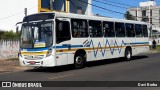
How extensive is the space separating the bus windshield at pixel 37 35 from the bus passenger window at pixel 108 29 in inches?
203

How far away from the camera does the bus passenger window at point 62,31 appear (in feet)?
55.3

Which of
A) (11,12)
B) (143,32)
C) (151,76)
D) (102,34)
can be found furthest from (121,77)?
(11,12)

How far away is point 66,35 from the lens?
17.4 meters

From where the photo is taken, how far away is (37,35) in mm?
16938

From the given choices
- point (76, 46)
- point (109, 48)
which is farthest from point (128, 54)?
point (76, 46)

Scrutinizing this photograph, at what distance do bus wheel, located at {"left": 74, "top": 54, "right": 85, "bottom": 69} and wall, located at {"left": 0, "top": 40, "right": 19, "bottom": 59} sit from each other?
9.57 m

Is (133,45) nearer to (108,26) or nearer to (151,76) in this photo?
(108,26)

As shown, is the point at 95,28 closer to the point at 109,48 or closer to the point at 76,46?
the point at 109,48

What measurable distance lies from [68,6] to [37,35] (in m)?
21.8

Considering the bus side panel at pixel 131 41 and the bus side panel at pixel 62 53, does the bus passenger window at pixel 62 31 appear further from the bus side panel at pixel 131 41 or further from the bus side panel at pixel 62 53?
the bus side panel at pixel 131 41

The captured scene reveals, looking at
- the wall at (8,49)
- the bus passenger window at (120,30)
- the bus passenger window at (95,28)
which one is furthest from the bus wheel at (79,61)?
the wall at (8,49)

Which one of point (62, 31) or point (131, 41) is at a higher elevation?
point (62, 31)

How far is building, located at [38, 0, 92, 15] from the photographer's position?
34.8 meters

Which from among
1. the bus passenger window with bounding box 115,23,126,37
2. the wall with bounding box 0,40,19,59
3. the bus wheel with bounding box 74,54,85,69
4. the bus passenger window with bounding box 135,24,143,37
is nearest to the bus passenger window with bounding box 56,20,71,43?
the bus wheel with bounding box 74,54,85,69
